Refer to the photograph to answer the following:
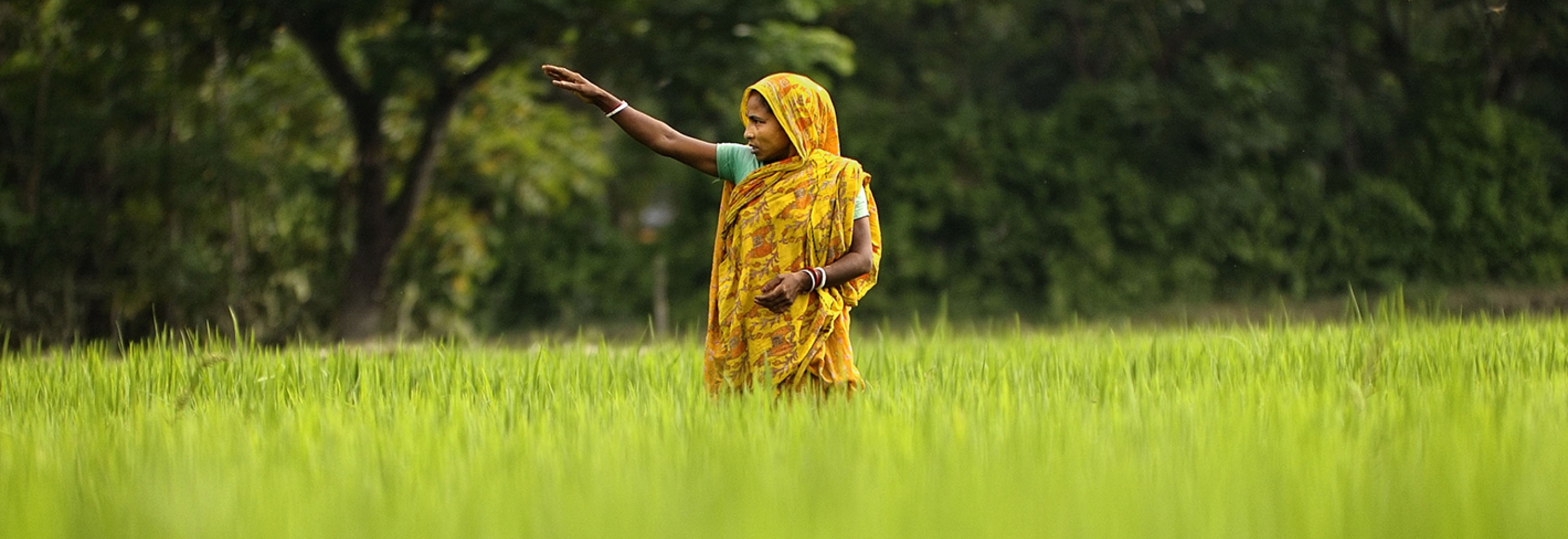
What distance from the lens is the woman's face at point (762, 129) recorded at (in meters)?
3.84

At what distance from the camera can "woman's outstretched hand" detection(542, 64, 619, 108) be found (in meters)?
3.90

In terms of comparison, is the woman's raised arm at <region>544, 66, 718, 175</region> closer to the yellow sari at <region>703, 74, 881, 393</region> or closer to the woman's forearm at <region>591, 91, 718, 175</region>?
the woman's forearm at <region>591, 91, 718, 175</region>

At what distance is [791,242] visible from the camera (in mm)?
3846

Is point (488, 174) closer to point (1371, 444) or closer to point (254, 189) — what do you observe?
point (254, 189)

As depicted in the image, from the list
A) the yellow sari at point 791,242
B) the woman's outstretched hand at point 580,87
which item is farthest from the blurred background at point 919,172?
the yellow sari at point 791,242

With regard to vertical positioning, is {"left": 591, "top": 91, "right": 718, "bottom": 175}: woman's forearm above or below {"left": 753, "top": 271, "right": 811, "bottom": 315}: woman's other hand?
above

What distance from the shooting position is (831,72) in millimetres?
17891

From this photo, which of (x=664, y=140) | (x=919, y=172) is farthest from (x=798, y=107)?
(x=919, y=172)

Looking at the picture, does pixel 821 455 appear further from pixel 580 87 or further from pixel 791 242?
pixel 580 87

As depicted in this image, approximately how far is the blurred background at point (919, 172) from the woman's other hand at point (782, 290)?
328 inches

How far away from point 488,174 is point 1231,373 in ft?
35.0

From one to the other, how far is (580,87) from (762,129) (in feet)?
1.64

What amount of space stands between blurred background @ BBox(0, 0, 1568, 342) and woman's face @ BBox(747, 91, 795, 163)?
322 inches

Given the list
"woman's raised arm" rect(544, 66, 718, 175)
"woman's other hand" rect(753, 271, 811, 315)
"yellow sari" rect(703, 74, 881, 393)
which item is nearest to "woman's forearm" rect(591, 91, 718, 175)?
"woman's raised arm" rect(544, 66, 718, 175)
